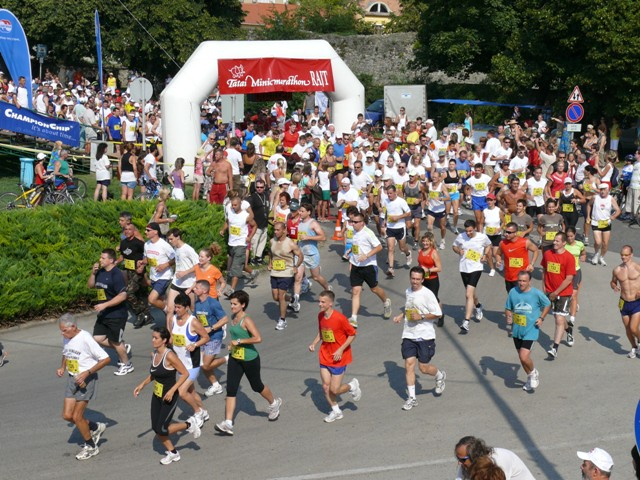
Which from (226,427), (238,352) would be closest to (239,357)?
(238,352)

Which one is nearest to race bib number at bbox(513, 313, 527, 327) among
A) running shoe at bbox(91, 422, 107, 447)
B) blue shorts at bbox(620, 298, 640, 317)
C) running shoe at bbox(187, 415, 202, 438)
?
blue shorts at bbox(620, 298, 640, 317)

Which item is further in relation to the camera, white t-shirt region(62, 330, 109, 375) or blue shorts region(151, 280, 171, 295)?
blue shorts region(151, 280, 171, 295)

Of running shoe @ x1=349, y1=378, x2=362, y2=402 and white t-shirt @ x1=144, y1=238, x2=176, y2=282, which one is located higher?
white t-shirt @ x1=144, y1=238, x2=176, y2=282

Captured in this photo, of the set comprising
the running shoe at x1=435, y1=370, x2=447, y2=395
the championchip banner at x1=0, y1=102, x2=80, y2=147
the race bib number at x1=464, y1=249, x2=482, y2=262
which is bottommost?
the running shoe at x1=435, y1=370, x2=447, y2=395

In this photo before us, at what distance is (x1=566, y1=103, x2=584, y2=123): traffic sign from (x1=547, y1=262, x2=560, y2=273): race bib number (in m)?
11.1

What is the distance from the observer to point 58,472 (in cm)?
922

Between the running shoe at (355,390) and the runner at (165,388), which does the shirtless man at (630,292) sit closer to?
the running shoe at (355,390)

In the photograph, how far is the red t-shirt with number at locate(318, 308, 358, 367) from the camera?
10.3 metres

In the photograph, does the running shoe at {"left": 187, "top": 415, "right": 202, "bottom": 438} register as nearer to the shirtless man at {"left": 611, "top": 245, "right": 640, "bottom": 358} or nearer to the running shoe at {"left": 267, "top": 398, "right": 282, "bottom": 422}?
the running shoe at {"left": 267, "top": 398, "right": 282, "bottom": 422}

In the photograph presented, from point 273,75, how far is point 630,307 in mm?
14242

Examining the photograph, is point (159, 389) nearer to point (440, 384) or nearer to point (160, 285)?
point (440, 384)

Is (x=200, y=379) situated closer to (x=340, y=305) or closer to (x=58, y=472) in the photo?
(x=58, y=472)

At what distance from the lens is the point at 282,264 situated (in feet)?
45.9

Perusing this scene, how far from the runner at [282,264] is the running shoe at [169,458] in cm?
483
